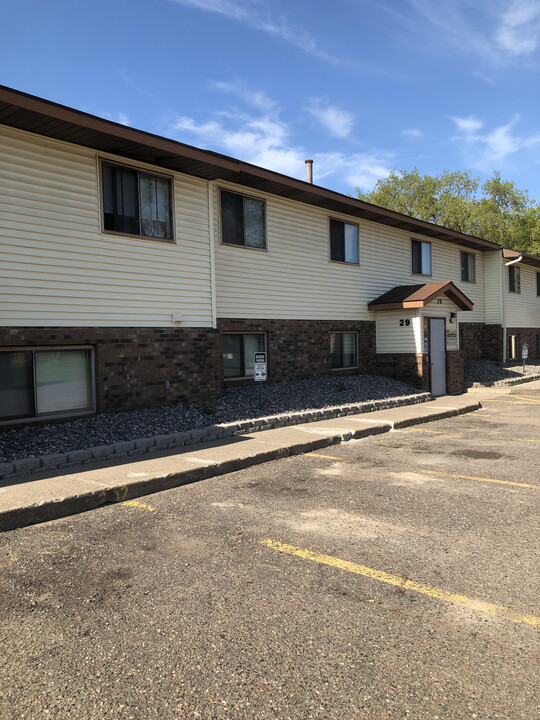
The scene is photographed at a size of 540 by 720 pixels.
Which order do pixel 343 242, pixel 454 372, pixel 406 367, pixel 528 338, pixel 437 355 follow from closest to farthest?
pixel 343 242 < pixel 406 367 < pixel 437 355 < pixel 454 372 < pixel 528 338

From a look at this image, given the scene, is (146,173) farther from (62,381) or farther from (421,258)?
(421,258)

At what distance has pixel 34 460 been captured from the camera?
→ 6.94m

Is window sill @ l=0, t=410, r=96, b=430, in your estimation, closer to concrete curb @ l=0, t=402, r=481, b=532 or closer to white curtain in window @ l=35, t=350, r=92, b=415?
white curtain in window @ l=35, t=350, r=92, b=415

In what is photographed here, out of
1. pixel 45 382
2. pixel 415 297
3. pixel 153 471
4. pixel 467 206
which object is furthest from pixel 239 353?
pixel 467 206

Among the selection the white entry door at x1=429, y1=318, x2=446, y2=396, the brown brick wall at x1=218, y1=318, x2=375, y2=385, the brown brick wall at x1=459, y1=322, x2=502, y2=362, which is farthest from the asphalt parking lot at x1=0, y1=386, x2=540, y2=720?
the brown brick wall at x1=459, y1=322, x2=502, y2=362

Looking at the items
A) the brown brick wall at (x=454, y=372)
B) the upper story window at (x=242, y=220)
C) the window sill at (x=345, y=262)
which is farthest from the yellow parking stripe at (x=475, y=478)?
the brown brick wall at (x=454, y=372)

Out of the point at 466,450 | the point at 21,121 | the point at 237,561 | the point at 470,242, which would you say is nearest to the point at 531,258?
the point at 470,242

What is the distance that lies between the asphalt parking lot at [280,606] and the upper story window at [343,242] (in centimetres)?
1033

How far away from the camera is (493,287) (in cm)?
2333


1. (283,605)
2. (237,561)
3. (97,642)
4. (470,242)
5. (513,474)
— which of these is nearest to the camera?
(97,642)

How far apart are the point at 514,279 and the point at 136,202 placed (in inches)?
779

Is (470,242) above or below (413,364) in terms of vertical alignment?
above

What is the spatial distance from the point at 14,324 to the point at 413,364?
10969mm

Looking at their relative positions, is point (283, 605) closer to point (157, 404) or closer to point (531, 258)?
point (157, 404)
